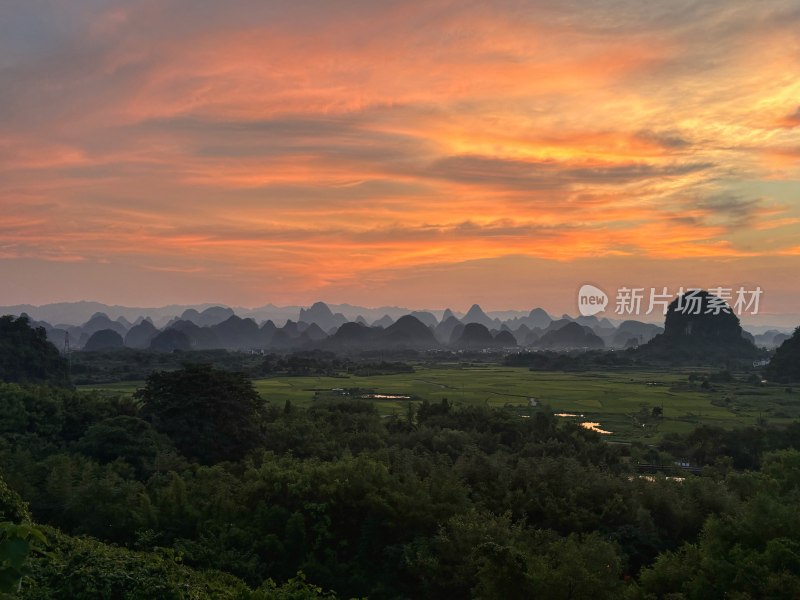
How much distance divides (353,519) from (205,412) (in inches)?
357

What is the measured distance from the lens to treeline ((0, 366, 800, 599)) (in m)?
8.50

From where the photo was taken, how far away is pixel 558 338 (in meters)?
177

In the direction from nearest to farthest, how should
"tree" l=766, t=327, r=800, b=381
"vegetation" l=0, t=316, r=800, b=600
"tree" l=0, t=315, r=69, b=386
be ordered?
"vegetation" l=0, t=316, r=800, b=600, "tree" l=0, t=315, r=69, b=386, "tree" l=766, t=327, r=800, b=381

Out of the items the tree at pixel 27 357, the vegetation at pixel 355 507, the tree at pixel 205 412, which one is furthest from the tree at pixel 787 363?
the tree at pixel 27 357

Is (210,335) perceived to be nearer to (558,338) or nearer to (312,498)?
(558,338)

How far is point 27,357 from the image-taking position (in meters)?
40.8

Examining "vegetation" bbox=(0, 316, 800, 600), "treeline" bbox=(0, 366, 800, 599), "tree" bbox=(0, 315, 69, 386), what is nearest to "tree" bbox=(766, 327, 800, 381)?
"vegetation" bbox=(0, 316, 800, 600)

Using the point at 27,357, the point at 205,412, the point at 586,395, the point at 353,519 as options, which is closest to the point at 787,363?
the point at 586,395

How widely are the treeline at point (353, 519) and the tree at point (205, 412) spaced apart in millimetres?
67

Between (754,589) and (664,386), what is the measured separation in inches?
1834

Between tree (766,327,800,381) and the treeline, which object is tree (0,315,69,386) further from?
tree (766,327,800,381)

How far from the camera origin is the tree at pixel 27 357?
39.7 metres

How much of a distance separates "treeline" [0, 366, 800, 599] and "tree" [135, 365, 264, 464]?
7cm

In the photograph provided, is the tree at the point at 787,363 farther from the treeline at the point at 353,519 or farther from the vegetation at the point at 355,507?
the treeline at the point at 353,519
